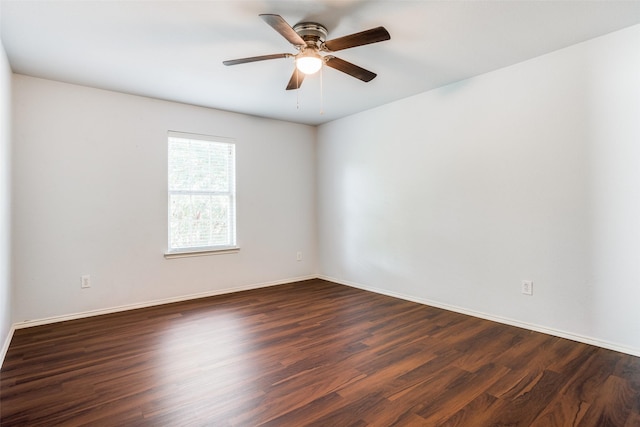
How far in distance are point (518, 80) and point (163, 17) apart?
9.77 ft

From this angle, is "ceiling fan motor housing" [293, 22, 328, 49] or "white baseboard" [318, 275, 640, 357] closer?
"ceiling fan motor housing" [293, 22, 328, 49]

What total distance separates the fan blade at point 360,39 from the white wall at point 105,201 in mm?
2530

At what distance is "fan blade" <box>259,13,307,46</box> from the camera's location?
5.95ft

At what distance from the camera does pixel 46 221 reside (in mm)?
3221

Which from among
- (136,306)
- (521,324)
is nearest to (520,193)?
(521,324)

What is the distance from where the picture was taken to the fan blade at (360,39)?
1982mm

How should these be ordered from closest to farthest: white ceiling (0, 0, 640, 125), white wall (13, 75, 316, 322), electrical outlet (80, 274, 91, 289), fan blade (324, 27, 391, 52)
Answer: fan blade (324, 27, 391, 52)
white ceiling (0, 0, 640, 125)
white wall (13, 75, 316, 322)
electrical outlet (80, 274, 91, 289)

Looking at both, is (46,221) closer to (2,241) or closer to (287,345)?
(2,241)

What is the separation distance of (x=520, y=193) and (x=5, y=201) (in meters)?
4.42

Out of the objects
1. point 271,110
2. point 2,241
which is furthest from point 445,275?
point 2,241

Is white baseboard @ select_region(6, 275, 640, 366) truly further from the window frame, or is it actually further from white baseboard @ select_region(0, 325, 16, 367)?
the window frame

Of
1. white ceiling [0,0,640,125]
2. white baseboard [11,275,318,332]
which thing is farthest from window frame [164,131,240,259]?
white ceiling [0,0,640,125]

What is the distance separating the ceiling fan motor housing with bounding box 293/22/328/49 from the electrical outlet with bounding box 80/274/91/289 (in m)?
3.20

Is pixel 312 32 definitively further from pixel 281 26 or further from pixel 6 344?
pixel 6 344
